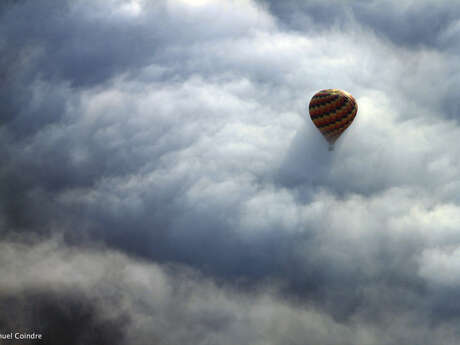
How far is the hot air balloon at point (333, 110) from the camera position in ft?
383

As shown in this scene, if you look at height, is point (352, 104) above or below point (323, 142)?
below

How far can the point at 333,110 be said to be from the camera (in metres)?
118

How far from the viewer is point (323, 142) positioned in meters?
164

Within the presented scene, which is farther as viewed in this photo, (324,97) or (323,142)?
(323,142)

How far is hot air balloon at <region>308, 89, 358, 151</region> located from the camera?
116688 millimetres

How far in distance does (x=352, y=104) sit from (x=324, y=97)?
335 inches

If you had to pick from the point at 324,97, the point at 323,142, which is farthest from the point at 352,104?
the point at 323,142

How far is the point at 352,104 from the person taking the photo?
11781 centimetres

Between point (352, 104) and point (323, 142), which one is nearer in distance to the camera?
point (352, 104)

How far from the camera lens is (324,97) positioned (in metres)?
118

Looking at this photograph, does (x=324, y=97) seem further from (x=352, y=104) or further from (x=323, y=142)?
(x=323, y=142)

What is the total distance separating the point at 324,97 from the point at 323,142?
49.1m

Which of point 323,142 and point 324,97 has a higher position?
point 323,142
